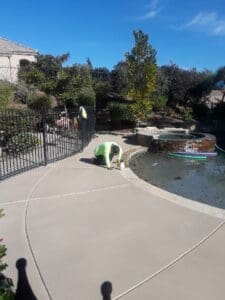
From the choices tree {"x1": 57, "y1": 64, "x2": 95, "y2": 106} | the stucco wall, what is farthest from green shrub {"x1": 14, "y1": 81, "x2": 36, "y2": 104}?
the stucco wall

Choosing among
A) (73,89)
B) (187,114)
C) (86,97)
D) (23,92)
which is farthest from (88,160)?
(187,114)

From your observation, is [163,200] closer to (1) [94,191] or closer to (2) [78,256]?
(1) [94,191]

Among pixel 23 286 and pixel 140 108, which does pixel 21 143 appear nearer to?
pixel 23 286

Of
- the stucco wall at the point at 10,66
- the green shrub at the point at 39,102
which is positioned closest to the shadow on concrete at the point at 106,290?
the green shrub at the point at 39,102

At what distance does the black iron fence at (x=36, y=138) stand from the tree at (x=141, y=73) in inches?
191

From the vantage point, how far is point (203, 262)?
423 centimetres

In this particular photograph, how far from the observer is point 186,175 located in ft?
33.0

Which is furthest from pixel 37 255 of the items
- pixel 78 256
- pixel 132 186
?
pixel 132 186

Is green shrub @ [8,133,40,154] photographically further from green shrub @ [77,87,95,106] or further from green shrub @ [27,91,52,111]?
green shrub @ [77,87,95,106]

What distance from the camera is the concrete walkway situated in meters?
3.77

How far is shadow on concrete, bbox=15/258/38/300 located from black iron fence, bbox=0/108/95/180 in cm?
446

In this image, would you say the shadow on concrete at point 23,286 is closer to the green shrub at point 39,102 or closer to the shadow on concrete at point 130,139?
the shadow on concrete at point 130,139

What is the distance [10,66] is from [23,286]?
26261 mm

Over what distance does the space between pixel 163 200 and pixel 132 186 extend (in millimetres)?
1162
